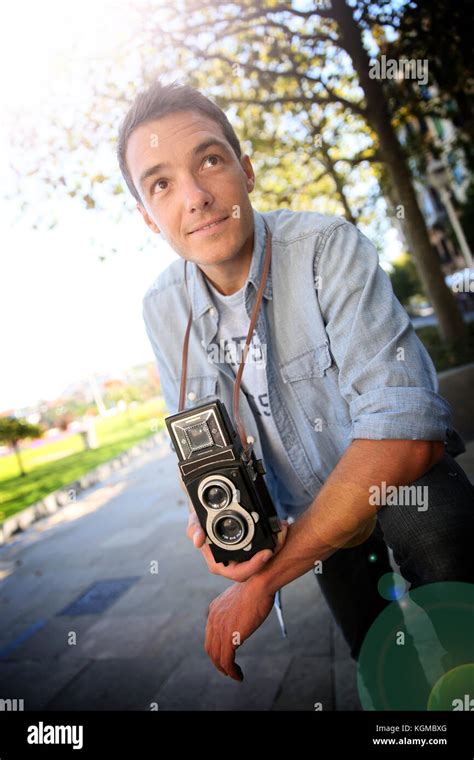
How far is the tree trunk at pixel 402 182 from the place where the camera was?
250 inches

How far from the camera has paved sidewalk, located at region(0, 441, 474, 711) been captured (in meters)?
2.64

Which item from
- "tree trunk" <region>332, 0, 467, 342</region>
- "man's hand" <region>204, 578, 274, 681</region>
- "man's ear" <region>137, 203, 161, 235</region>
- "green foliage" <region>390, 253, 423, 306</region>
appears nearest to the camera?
"man's hand" <region>204, 578, 274, 681</region>

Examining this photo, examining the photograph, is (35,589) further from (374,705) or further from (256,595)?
(256,595)

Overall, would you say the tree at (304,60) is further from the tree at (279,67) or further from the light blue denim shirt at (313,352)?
the light blue denim shirt at (313,352)

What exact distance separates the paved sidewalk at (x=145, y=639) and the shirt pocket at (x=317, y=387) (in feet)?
4.35

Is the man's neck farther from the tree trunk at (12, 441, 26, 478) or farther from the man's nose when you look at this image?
the tree trunk at (12, 441, 26, 478)

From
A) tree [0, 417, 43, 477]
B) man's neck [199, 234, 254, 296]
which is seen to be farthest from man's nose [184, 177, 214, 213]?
tree [0, 417, 43, 477]

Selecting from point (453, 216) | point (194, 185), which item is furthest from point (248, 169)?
point (453, 216)

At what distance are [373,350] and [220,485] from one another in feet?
1.68

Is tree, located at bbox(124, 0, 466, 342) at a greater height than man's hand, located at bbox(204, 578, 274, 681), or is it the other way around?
tree, located at bbox(124, 0, 466, 342)

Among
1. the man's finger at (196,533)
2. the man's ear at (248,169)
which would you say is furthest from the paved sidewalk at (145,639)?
the man's ear at (248,169)

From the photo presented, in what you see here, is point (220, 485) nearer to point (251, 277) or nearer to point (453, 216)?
point (251, 277)

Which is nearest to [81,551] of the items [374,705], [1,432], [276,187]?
[374,705]

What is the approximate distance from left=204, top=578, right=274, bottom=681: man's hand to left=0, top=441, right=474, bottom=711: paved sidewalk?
1114 mm
